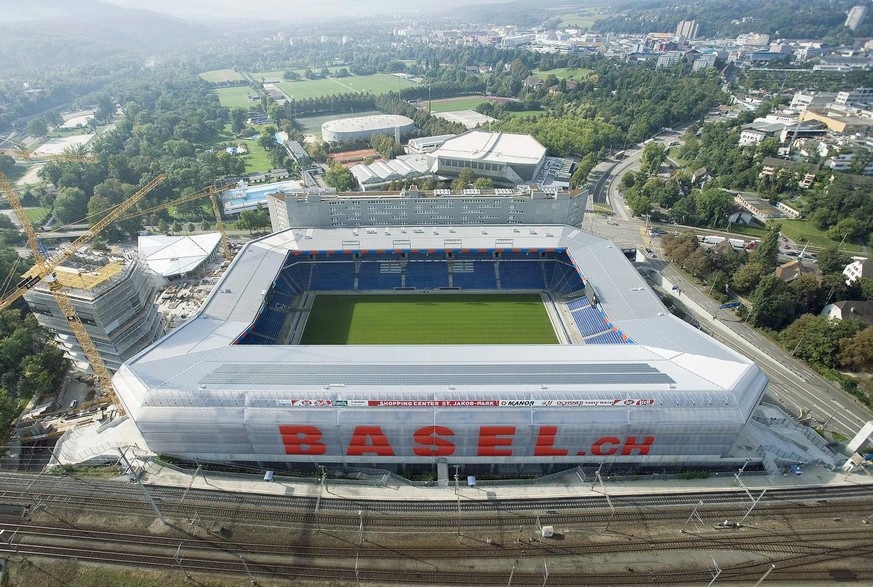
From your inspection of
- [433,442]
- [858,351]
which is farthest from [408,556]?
[858,351]

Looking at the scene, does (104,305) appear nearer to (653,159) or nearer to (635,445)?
(635,445)

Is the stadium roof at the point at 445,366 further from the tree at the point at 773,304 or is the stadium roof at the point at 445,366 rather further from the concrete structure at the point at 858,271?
the concrete structure at the point at 858,271

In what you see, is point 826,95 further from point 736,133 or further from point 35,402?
point 35,402

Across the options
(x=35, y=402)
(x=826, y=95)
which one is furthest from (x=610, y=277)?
(x=826, y=95)

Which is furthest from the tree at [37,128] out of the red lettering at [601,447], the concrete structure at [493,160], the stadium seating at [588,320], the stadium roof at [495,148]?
the red lettering at [601,447]

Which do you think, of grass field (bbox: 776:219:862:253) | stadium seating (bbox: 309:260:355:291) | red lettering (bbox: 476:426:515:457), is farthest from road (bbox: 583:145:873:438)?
stadium seating (bbox: 309:260:355:291)

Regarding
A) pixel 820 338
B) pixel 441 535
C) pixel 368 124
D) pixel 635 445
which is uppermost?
pixel 368 124

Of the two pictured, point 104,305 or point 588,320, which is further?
point 588,320
